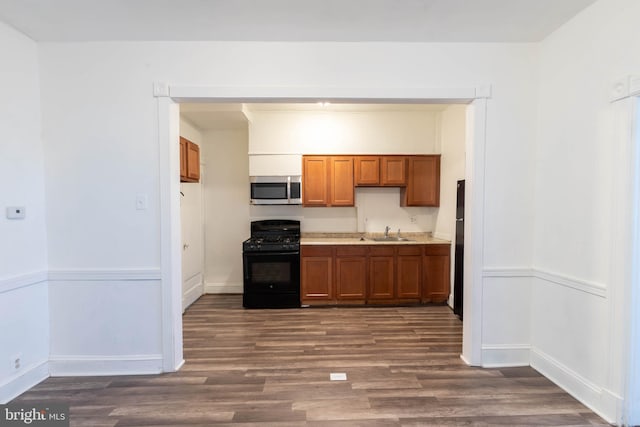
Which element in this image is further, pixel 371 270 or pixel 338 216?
pixel 338 216

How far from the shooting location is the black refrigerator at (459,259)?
342 cm

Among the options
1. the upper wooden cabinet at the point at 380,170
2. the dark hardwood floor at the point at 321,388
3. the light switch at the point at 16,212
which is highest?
the upper wooden cabinet at the point at 380,170

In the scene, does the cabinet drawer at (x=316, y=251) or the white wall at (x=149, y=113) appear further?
the cabinet drawer at (x=316, y=251)

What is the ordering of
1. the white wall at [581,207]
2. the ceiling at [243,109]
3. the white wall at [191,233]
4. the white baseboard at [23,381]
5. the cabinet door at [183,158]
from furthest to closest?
the white wall at [191,233]
the ceiling at [243,109]
the cabinet door at [183,158]
the white baseboard at [23,381]
the white wall at [581,207]

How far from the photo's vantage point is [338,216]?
4469 mm

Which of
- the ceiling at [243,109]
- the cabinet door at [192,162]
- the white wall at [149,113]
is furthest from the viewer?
the ceiling at [243,109]

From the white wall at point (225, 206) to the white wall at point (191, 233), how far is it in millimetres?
115

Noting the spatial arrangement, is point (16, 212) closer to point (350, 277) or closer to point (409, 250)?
point (350, 277)

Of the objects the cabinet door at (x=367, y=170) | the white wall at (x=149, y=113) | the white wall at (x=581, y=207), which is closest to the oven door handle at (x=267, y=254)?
the cabinet door at (x=367, y=170)

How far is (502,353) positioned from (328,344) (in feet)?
4.88

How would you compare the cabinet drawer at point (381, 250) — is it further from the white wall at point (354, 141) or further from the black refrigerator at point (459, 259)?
the black refrigerator at point (459, 259)

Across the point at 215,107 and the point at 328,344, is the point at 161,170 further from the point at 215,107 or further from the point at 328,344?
the point at 328,344

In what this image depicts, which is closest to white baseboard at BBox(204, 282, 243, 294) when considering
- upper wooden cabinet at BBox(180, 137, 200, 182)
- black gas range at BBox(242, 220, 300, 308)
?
black gas range at BBox(242, 220, 300, 308)

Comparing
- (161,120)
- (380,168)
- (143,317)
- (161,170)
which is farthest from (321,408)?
(380,168)
